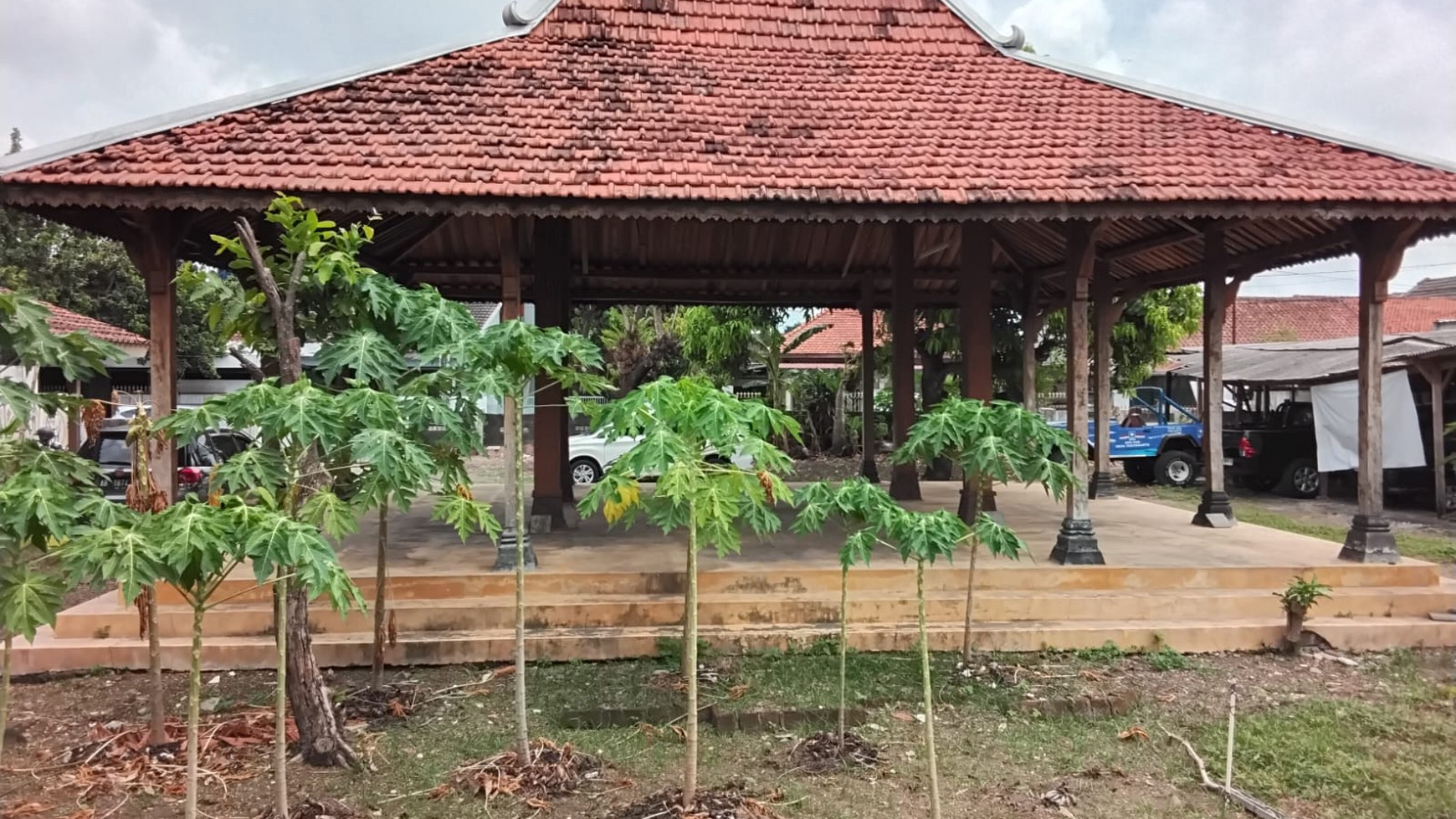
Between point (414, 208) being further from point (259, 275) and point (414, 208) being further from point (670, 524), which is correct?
point (670, 524)

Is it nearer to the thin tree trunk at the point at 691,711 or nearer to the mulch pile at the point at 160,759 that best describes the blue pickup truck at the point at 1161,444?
the thin tree trunk at the point at 691,711

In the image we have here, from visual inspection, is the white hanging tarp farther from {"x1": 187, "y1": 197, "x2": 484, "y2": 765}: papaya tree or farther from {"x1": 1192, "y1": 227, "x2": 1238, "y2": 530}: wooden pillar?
{"x1": 187, "y1": 197, "x2": 484, "y2": 765}: papaya tree

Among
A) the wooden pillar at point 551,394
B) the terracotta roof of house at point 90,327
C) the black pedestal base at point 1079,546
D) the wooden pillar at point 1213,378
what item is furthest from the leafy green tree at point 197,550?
the terracotta roof of house at point 90,327

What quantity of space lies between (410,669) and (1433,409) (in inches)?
587

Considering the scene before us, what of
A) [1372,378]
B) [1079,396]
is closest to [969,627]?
[1079,396]

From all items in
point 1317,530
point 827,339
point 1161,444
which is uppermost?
point 827,339

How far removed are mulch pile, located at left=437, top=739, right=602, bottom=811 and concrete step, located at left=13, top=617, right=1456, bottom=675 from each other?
1.49m

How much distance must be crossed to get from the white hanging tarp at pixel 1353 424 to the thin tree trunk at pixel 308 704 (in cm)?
1445

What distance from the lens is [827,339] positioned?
26875mm

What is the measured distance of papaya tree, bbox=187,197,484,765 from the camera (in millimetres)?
3166

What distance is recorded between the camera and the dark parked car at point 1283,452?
1490 cm

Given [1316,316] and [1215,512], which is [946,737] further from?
[1316,316]

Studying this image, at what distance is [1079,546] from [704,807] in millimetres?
4033

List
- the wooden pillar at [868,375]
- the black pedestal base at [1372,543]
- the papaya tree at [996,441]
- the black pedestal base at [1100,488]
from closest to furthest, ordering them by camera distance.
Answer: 1. the papaya tree at [996,441]
2. the black pedestal base at [1372,543]
3. the wooden pillar at [868,375]
4. the black pedestal base at [1100,488]
